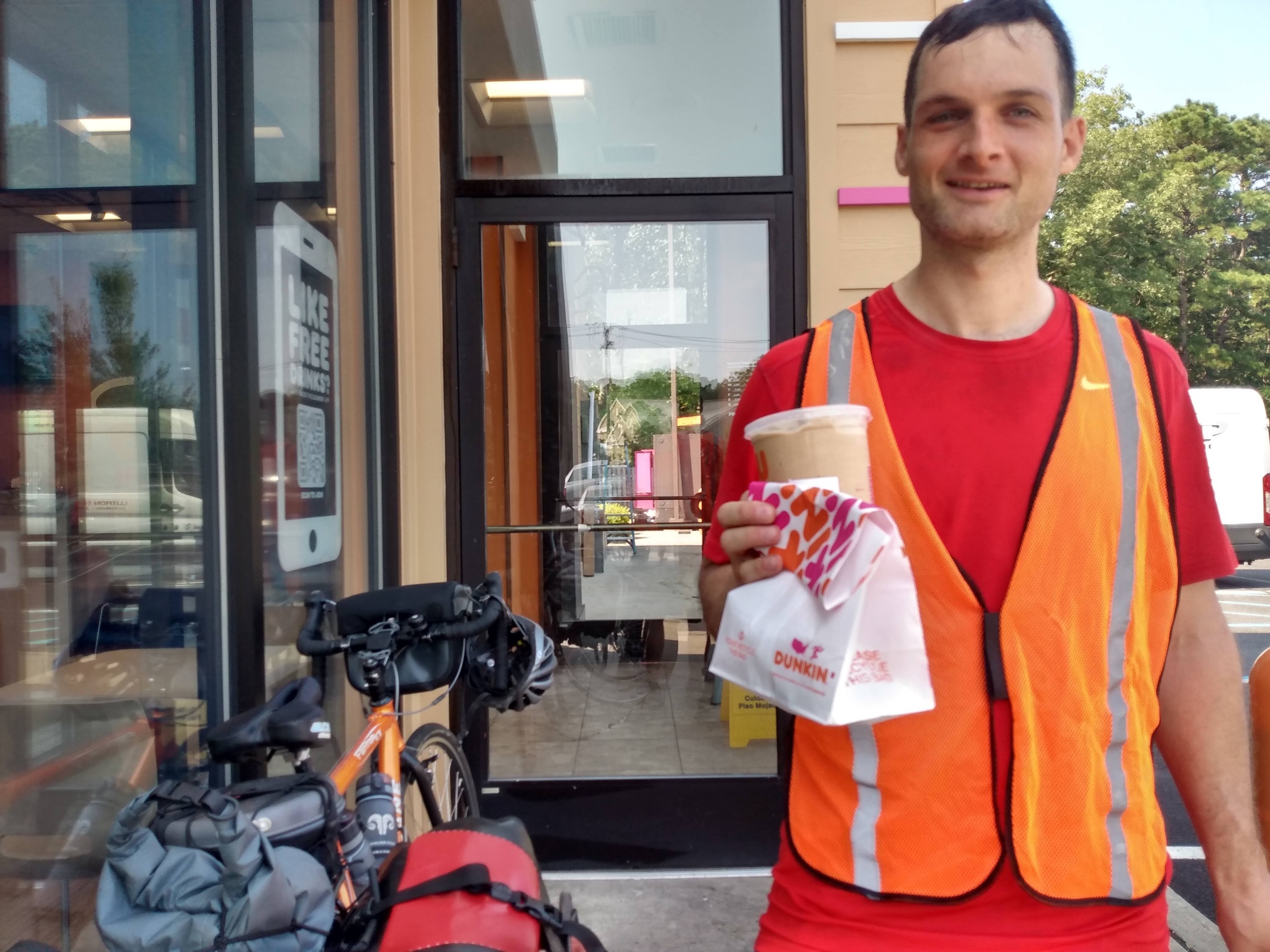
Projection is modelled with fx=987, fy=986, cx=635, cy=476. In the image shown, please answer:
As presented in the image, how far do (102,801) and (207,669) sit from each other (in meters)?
0.43

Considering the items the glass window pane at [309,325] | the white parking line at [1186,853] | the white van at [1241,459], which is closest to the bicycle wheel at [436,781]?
the glass window pane at [309,325]

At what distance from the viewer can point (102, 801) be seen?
Answer: 6.84 ft

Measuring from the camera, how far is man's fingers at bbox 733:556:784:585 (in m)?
1.13

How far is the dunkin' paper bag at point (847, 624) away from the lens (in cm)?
102

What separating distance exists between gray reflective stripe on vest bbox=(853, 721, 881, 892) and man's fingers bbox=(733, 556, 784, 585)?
8.4 inches

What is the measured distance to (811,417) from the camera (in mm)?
1133

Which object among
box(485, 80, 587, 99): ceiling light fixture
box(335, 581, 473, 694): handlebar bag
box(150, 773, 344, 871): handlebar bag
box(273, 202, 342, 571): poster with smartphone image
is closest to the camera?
box(150, 773, 344, 871): handlebar bag

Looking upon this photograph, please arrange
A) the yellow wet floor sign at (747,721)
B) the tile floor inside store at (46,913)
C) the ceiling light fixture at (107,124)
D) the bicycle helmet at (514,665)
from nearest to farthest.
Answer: the tile floor inside store at (46,913), the ceiling light fixture at (107,124), the bicycle helmet at (514,665), the yellow wet floor sign at (747,721)

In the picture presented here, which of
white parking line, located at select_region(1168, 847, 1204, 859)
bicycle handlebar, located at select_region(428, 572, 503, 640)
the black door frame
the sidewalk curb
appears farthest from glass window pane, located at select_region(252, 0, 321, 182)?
white parking line, located at select_region(1168, 847, 1204, 859)

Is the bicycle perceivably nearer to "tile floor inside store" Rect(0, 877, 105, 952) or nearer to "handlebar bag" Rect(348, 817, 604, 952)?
"tile floor inside store" Rect(0, 877, 105, 952)

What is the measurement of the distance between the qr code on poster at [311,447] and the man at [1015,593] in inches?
81.6

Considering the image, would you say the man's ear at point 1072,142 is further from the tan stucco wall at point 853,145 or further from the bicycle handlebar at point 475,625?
the tan stucco wall at point 853,145

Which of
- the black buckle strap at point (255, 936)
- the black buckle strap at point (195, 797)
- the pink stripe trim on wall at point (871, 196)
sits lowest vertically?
the black buckle strap at point (255, 936)

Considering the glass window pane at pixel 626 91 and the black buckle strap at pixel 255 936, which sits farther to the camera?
the glass window pane at pixel 626 91
